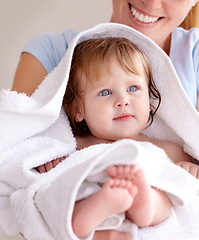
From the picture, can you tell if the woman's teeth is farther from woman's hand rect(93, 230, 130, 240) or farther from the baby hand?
woman's hand rect(93, 230, 130, 240)

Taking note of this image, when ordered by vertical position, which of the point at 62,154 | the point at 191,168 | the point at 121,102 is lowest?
the point at 191,168

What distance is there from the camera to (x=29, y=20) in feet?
6.82

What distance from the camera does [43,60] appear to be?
151cm

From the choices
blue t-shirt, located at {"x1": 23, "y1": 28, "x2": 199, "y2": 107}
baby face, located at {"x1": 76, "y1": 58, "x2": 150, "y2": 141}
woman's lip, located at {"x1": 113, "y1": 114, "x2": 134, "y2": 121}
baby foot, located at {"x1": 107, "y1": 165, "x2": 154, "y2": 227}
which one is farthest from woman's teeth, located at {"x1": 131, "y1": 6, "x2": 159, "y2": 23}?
baby foot, located at {"x1": 107, "y1": 165, "x2": 154, "y2": 227}

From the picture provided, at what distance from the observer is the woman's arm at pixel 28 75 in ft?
4.72

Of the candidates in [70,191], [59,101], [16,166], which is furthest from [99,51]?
[70,191]

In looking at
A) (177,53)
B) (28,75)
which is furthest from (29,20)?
(177,53)

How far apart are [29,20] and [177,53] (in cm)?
80

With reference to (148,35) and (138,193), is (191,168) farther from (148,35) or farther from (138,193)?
(148,35)

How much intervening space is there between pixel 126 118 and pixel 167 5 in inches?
19.5

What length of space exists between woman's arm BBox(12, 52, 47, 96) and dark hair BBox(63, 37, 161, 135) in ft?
0.56

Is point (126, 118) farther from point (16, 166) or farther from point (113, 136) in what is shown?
point (16, 166)

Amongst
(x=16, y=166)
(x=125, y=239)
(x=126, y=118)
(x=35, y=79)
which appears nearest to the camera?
(x=125, y=239)

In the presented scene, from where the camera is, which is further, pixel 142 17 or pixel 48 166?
pixel 142 17
